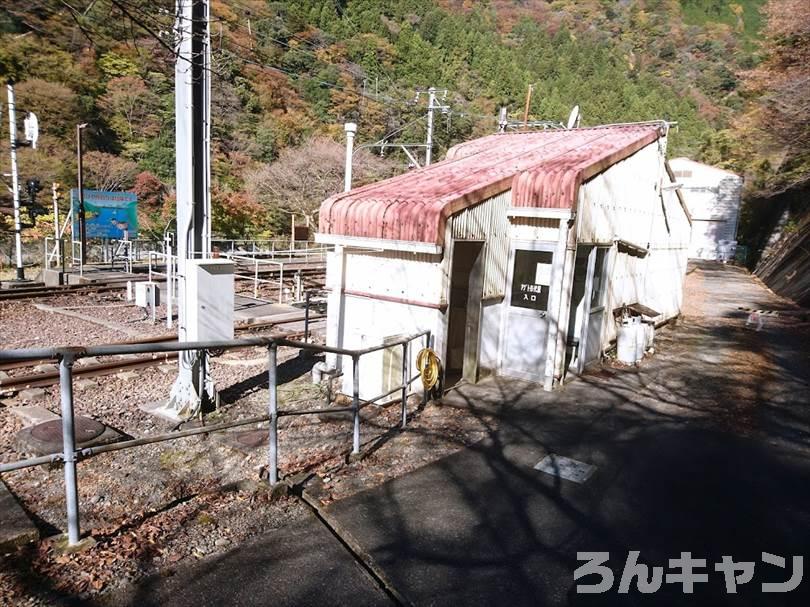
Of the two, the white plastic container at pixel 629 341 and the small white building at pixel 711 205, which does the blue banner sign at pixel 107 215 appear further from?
the small white building at pixel 711 205

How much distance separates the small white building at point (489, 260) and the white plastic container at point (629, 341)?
326mm

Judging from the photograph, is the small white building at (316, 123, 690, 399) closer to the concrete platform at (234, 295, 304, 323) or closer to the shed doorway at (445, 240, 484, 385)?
the shed doorway at (445, 240, 484, 385)

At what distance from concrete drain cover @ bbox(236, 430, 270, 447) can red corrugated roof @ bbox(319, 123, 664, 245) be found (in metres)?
2.94

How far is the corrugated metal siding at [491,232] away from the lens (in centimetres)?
728

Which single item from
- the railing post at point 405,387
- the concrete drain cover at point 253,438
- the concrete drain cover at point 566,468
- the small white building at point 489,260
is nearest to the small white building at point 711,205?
the small white building at point 489,260

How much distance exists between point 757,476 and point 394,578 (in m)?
4.05

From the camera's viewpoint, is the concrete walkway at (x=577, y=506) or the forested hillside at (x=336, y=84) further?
the forested hillside at (x=336, y=84)

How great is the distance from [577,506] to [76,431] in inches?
213

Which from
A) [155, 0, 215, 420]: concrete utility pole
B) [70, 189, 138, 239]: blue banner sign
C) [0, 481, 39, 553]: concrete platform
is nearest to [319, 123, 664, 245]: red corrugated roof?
[155, 0, 215, 420]: concrete utility pole

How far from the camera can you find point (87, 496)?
464 cm

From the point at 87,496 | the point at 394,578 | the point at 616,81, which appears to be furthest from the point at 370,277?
the point at 616,81

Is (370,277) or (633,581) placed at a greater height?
(370,277)

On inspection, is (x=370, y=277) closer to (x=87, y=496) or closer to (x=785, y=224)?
(x=87, y=496)

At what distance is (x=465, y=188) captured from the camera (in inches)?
293
